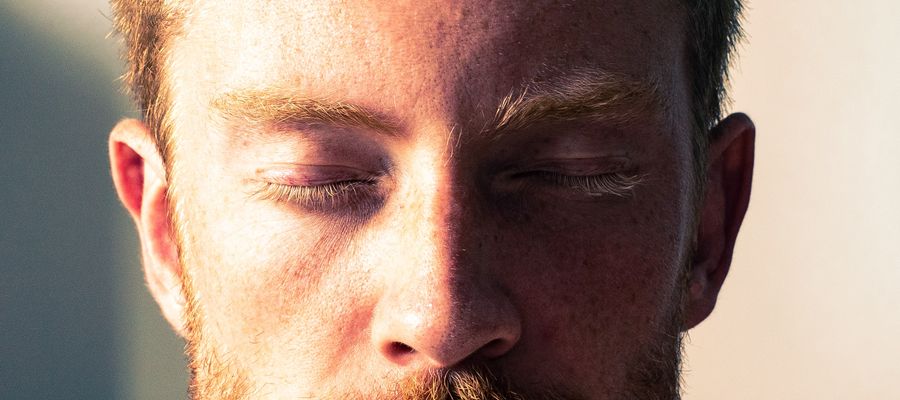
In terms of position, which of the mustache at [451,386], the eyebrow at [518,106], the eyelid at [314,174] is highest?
the eyebrow at [518,106]

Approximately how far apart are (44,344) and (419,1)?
3.96ft

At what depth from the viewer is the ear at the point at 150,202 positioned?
1246mm

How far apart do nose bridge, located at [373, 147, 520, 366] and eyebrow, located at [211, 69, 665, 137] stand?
0.06 meters

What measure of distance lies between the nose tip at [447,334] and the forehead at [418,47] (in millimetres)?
178

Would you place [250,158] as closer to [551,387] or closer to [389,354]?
[389,354]

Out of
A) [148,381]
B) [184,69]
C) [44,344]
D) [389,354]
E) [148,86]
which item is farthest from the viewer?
[148,381]

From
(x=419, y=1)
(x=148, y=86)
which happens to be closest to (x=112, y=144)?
(x=148, y=86)

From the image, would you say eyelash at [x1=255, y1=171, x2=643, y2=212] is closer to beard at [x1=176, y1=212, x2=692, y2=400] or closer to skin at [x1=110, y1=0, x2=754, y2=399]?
skin at [x1=110, y1=0, x2=754, y2=399]

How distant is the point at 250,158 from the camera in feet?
3.39

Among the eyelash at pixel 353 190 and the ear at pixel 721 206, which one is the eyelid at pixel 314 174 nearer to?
the eyelash at pixel 353 190

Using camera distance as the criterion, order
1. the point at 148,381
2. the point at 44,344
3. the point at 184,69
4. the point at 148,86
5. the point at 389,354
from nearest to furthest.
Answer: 1. the point at 389,354
2. the point at 184,69
3. the point at 148,86
4. the point at 44,344
5. the point at 148,381

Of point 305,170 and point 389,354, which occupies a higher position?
point 305,170

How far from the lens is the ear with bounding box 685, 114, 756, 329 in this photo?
1254 mm

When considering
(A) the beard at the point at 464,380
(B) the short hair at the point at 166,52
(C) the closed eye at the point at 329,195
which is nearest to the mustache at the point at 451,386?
(A) the beard at the point at 464,380
